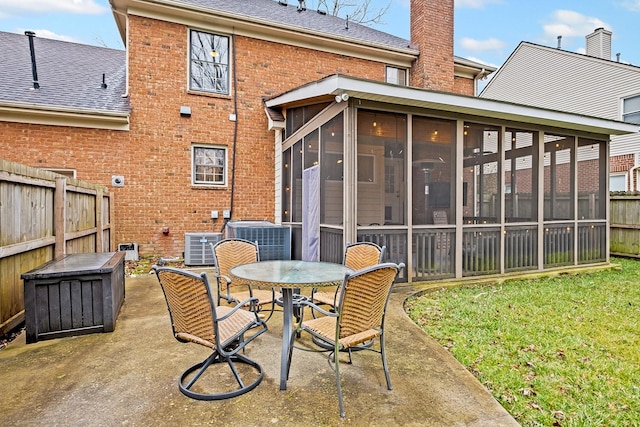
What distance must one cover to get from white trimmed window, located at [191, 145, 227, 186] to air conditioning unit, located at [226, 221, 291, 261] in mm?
1832

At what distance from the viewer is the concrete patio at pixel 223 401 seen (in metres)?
2.11

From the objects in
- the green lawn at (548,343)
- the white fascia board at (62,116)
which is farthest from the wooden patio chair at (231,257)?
the white fascia board at (62,116)

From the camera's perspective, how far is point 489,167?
6098 millimetres

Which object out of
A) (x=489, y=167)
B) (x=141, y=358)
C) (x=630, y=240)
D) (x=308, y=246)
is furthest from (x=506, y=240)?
(x=141, y=358)

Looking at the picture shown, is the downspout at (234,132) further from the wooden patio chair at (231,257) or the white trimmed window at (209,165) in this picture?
the wooden patio chair at (231,257)

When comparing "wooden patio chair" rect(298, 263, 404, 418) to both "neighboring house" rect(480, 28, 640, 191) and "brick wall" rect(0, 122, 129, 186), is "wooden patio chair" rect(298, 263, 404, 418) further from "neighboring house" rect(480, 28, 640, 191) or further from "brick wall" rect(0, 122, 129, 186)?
"neighboring house" rect(480, 28, 640, 191)

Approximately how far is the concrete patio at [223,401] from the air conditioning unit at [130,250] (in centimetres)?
442

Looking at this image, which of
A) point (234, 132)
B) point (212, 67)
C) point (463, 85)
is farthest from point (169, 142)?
point (463, 85)

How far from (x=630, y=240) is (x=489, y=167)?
5800 mm

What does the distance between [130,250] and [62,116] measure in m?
→ 3.09

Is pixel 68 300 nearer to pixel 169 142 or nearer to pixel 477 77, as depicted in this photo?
pixel 169 142

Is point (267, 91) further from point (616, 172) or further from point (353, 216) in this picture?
point (616, 172)

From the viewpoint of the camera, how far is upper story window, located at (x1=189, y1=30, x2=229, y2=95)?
8.23 m

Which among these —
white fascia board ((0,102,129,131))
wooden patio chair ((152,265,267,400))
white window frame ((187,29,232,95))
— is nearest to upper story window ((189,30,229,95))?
white window frame ((187,29,232,95))
